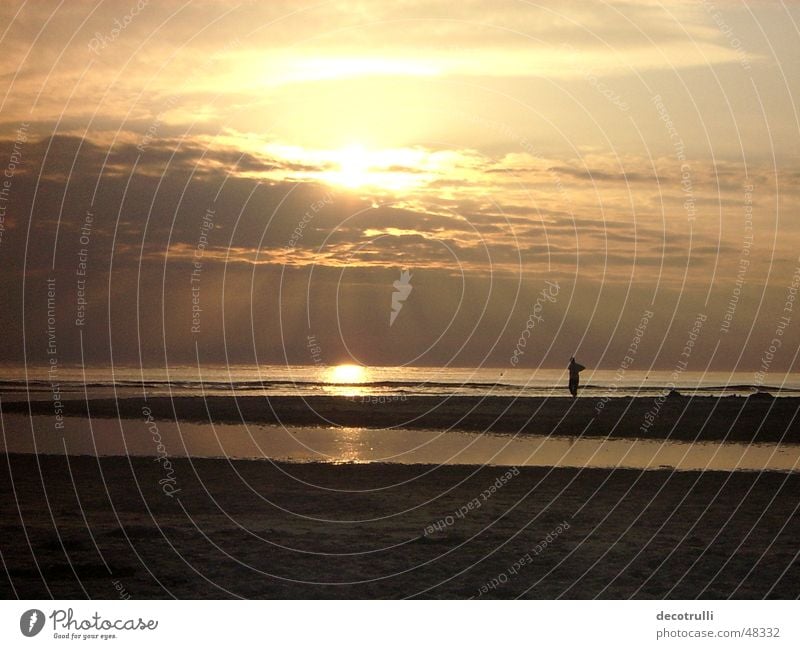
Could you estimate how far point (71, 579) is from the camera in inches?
616

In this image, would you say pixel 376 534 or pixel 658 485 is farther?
pixel 658 485

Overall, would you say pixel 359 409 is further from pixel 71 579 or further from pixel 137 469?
pixel 71 579

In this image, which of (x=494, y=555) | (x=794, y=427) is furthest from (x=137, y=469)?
(x=794, y=427)

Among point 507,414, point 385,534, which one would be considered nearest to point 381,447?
point 385,534

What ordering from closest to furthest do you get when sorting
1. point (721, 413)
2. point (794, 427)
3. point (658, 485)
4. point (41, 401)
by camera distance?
1. point (658, 485)
2. point (794, 427)
3. point (721, 413)
4. point (41, 401)

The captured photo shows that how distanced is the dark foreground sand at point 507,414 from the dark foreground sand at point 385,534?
14.5m

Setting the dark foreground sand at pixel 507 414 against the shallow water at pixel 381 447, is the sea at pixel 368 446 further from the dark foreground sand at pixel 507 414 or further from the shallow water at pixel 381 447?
the dark foreground sand at pixel 507 414

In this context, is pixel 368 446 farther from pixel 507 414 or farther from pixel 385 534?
pixel 507 414

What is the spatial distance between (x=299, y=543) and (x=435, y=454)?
14.1 metres

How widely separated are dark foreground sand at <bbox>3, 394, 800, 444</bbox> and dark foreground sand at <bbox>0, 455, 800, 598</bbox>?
1451cm

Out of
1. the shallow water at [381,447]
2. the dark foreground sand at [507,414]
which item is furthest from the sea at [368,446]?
the dark foreground sand at [507,414]

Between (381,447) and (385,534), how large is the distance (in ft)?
49.2

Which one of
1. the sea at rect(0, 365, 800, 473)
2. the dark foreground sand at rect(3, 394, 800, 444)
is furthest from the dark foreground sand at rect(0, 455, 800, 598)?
the dark foreground sand at rect(3, 394, 800, 444)

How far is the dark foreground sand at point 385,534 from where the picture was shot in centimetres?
1612
